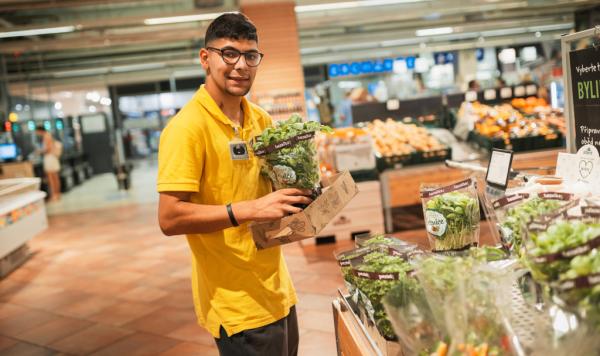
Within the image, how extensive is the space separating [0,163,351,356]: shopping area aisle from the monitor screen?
5.78m

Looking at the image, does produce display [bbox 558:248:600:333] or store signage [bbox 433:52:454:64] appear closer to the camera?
produce display [bbox 558:248:600:333]

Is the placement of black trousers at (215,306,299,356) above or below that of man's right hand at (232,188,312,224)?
below

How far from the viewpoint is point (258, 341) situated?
5.97ft

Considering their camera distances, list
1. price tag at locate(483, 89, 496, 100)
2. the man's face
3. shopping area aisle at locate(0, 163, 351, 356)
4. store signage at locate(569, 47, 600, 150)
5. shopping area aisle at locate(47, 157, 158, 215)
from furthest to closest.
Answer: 1. shopping area aisle at locate(47, 157, 158, 215)
2. price tag at locate(483, 89, 496, 100)
3. shopping area aisle at locate(0, 163, 351, 356)
4. store signage at locate(569, 47, 600, 150)
5. the man's face

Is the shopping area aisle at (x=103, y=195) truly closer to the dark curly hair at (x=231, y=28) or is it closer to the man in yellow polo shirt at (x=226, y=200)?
the man in yellow polo shirt at (x=226, y=200)

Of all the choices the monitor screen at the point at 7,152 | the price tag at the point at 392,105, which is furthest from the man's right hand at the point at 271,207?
the monitor screen at the point at 7,152

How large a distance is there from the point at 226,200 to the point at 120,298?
12.6 feet

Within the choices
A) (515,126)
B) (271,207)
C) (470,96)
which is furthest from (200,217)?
(470,96)

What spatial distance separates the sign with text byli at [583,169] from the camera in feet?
5.44

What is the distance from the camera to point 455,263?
1.17m

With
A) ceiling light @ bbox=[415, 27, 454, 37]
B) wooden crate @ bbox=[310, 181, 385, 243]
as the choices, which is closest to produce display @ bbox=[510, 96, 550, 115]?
wooden crate @ bbox=[310, 181, 385, 243]

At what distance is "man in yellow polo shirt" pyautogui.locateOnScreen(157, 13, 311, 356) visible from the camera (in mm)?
1683

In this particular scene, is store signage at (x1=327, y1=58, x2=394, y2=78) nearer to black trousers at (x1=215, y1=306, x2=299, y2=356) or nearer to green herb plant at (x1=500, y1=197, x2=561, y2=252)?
black trousers at (x1=215, y1=306, x2=299, y2=356)

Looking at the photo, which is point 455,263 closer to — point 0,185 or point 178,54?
point 0,185
